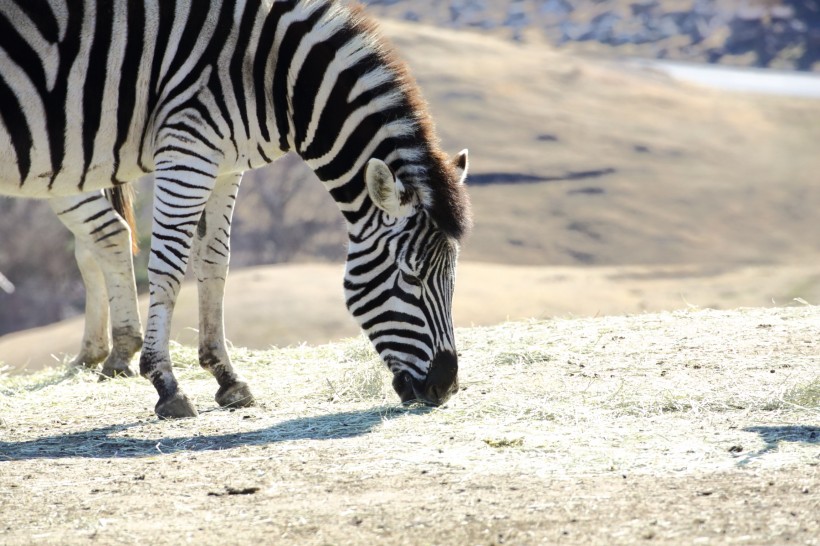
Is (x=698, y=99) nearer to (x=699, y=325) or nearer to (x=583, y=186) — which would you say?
(x=583, y=186)

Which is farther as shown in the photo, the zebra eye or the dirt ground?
the zebra eye

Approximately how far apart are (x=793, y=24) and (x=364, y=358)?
46.6m

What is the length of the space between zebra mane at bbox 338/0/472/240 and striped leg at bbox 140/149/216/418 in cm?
115

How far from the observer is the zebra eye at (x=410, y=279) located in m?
5.88

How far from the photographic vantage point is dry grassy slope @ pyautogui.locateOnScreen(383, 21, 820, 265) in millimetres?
29234

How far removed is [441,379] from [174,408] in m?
1.56

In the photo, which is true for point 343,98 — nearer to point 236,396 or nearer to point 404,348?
point 404,348

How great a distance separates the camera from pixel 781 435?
4.98m

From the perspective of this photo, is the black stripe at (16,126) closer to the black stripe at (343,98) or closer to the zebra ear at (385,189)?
the black stripe at (343,98)

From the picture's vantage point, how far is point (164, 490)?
447 cm

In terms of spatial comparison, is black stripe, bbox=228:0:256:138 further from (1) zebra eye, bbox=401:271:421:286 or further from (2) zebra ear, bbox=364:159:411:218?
(1) zebra eye, bbox=401:271:421:286

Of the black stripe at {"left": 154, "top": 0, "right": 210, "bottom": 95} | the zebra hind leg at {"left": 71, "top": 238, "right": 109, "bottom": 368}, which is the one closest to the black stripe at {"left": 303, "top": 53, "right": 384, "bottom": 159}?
the black stripe at {"left": 154, "top": 0, "right": 210, "bottom": 95}

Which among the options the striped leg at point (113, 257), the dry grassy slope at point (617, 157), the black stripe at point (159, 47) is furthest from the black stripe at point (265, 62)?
the dry grassy slope at point (617, 157)

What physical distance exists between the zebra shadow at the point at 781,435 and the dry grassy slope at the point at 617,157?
74.8 ft
